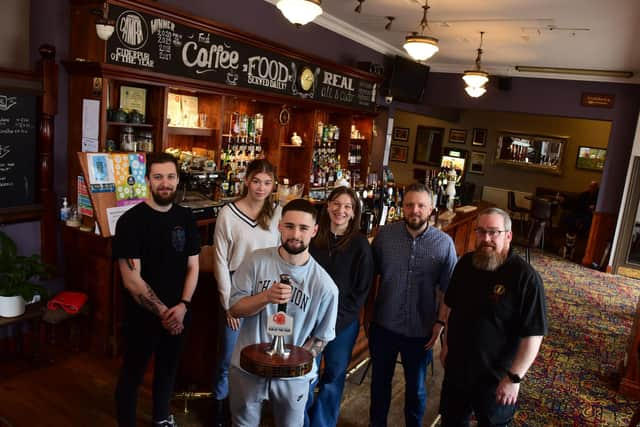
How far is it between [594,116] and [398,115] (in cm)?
720

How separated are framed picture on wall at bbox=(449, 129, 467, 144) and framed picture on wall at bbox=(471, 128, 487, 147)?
0.26 meters

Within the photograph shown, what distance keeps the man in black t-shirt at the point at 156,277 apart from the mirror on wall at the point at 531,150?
13.5m

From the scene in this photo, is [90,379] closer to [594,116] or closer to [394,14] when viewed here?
[394,14]

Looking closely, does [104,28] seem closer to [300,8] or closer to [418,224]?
[300,8]

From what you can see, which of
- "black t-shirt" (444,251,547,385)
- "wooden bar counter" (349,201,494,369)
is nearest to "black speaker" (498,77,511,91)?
"wooden bar counter" (349,201,494,369)

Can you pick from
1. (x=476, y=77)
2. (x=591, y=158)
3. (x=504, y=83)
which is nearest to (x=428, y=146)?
(x=591, y=158)

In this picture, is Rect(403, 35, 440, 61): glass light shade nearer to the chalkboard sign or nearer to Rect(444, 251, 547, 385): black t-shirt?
Rect(444, 251, 547, 385): black t-shirt

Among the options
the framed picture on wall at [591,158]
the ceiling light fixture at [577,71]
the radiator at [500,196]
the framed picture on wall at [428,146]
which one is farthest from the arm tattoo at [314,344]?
the framed picture on wall at [428,146]

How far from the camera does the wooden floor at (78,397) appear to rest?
3.18m

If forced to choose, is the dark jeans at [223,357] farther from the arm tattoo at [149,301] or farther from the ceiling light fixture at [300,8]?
the ceiling light fixture at [300,8]

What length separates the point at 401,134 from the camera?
16.0 m

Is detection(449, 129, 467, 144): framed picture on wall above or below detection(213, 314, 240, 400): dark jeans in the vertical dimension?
above

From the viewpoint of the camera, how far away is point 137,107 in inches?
185

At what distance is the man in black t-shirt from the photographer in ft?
8.63
